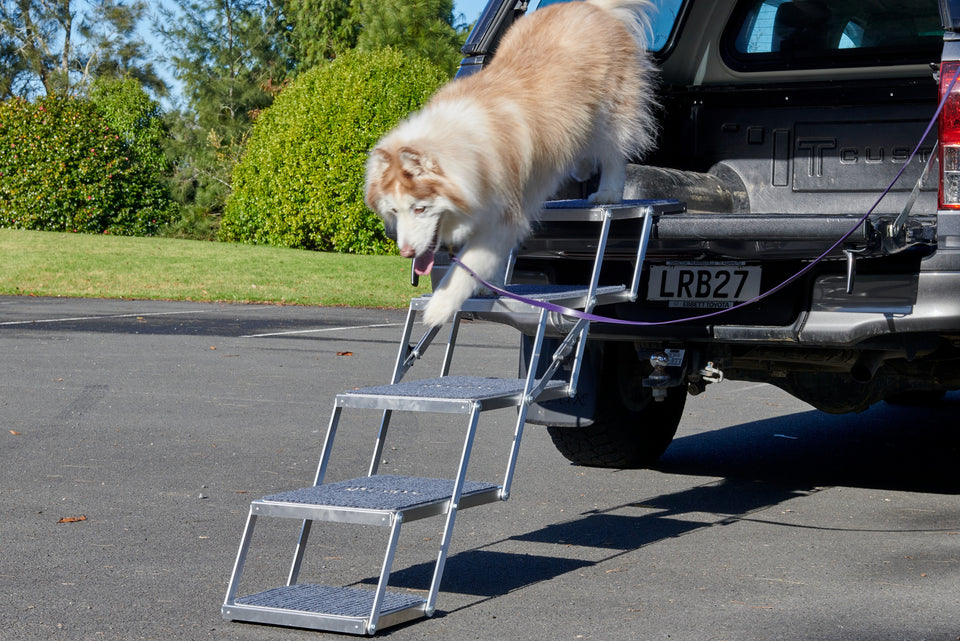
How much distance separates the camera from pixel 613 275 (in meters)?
5.91

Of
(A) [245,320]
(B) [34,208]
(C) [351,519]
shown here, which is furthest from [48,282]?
(C) [351,519]

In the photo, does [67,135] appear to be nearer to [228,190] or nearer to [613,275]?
[228,190]

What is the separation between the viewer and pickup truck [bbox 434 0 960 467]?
16.5ft

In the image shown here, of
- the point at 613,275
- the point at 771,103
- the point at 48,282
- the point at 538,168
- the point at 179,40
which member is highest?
the point at 179,40

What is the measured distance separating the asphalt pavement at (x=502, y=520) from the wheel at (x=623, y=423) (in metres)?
0.12

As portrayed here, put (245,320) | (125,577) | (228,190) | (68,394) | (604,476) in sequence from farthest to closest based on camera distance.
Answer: (228,190)
(245,320)
(68,394)
(604,476)
(125,577)

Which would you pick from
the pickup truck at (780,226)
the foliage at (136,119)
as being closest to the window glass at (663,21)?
the pickup truck at (780,226)

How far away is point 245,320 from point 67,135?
17.4 metres

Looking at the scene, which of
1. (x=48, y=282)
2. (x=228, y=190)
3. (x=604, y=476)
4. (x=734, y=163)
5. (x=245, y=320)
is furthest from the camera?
(x=228, y=190)

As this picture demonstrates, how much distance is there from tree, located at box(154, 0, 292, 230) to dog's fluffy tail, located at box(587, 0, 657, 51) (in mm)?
33693

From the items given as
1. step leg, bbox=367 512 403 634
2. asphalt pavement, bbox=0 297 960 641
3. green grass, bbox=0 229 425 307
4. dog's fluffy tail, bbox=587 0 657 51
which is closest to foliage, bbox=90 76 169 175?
green grass, bbox=0 229 425 307

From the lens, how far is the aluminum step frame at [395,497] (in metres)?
3.97

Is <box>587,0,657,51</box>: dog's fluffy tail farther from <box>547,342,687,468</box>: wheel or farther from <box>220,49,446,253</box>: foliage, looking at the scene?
<box>220,49,446,253</box>: foliage

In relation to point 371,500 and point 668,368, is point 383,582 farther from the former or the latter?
point 668,368
